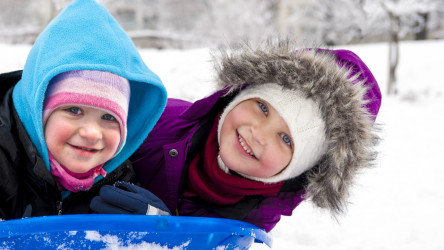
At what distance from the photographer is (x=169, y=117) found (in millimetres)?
1849

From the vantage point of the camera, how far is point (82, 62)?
3.88 ft

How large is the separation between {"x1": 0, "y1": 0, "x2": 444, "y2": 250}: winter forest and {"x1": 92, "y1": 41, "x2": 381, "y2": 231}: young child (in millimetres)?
146

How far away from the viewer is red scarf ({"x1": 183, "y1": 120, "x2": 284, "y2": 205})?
153 centimetres

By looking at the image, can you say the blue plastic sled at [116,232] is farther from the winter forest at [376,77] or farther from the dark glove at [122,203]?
the winter forest at [376,77]

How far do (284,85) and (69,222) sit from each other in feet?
2.80

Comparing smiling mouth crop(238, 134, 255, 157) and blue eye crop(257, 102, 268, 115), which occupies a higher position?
blue eye crop(257, 102, 268, 115)

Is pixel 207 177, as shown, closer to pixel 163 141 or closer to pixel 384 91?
pixel 163 141

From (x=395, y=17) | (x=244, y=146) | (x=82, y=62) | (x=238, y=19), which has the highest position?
(x=82, y=62)

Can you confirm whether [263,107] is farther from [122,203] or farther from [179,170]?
[122,203]

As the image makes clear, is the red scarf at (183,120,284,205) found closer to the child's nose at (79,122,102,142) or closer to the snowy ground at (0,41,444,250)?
the snowy ground at (0,41,444,250)

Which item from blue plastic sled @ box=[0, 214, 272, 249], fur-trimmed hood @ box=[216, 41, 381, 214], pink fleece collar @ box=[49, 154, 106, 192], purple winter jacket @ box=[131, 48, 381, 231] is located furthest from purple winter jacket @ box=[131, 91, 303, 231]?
blue plastic sled @ box=[0, 214, 272, 249]

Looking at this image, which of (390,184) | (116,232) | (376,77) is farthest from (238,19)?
(116,232)

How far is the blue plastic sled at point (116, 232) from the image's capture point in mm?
843

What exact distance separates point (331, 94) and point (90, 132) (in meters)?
0.76
